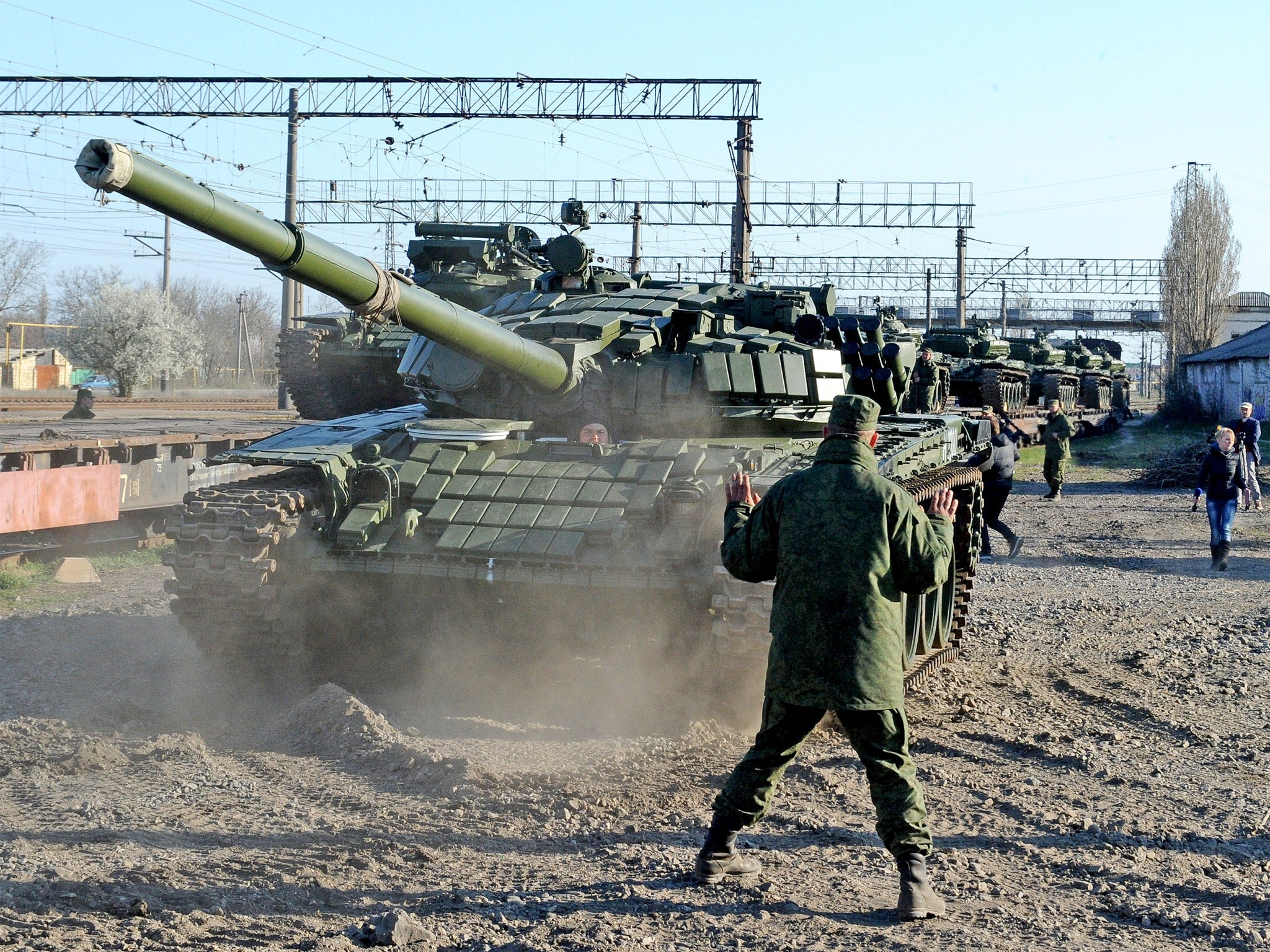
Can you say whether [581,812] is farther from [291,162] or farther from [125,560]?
[291,162]

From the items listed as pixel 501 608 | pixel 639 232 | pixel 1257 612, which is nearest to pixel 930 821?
pixel 501 608

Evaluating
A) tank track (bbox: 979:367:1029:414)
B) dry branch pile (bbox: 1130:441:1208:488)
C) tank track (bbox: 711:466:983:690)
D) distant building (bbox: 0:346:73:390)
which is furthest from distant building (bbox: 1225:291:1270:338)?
tank track (bbox: 711:466:983:690)

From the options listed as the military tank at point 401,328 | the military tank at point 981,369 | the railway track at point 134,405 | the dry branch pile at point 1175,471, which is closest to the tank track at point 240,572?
the military tank at point 401,328

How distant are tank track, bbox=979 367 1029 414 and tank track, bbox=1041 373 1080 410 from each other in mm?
922

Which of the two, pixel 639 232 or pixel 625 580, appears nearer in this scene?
pixel 625 580

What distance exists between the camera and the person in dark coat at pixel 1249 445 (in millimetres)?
17672

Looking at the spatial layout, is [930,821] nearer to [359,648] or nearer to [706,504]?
[706,504]

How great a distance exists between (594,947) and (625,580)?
327cm

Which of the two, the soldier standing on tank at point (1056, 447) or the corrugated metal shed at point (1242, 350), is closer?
the soldier standing on tank at point (1056, 447)

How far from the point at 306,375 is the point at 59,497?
761 cm

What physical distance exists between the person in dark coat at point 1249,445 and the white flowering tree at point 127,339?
138ft

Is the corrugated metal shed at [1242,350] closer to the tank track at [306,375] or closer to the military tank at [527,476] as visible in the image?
the tank track at [306,375]

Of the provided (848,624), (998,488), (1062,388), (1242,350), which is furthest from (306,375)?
(1242,350)

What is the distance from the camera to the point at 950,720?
826cm
